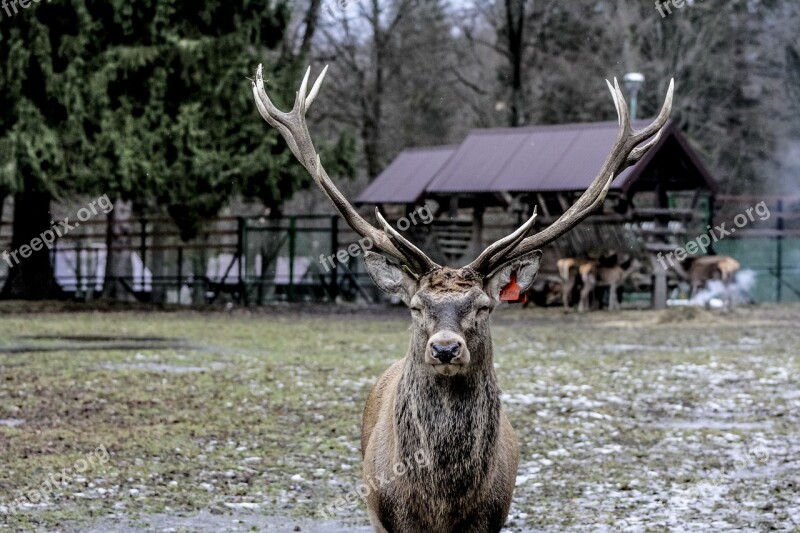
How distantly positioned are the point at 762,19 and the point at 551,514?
3691 cm

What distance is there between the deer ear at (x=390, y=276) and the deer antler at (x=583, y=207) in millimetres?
291

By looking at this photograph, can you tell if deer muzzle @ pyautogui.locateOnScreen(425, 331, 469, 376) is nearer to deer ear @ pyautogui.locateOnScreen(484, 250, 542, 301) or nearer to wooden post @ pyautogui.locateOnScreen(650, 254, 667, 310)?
deer ear @ pyautogui.locateOnScreen(484, 250, 542, 301)

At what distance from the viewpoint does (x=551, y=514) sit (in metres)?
7.90

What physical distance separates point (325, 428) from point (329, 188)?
4591mm

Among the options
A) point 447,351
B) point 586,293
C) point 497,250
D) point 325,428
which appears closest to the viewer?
point 447,351

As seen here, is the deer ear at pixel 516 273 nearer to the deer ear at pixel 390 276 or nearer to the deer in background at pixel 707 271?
the deer ear at pixel 390 276

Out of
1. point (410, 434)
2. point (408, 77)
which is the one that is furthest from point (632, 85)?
point (410, 434)

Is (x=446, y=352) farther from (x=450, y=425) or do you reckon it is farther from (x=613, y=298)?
(x=613, y=298)

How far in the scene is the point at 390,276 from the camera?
611 centimetres

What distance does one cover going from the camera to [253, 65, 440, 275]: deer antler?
594 cm

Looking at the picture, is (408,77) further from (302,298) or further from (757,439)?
(757,439)

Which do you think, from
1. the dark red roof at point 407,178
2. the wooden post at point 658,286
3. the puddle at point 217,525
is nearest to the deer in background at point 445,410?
the puddle at point 217,525

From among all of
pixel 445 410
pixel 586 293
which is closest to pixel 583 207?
pixel 445 410

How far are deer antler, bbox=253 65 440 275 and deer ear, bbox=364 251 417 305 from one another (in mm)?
60
